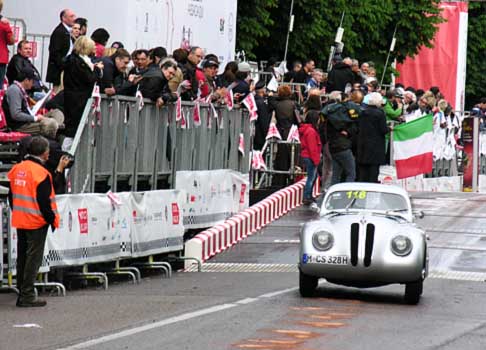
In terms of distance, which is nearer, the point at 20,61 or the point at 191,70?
the point at 20,61

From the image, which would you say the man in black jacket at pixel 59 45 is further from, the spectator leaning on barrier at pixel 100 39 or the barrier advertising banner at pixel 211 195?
the barrier advertising banner at pixel 211 195

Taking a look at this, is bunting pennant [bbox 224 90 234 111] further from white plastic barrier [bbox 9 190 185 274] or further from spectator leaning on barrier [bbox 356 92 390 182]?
white plastic barrier [bbox 9 190 185 274]

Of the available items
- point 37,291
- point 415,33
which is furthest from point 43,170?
point 415,33

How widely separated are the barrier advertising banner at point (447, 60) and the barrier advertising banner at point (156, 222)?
32093 mm

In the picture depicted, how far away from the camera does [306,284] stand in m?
17.1

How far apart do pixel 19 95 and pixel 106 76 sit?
6.97 ft

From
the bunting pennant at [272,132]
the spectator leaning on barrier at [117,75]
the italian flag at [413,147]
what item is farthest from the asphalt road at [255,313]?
the italian flag at [413,147]

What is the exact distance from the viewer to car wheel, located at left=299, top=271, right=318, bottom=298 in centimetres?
1707

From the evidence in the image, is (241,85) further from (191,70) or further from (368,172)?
(191,70)

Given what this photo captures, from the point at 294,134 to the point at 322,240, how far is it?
1265 cm

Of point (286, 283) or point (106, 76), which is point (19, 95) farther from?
point (286, 283)

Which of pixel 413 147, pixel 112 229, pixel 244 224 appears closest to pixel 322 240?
pixel 112 229

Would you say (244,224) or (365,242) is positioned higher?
(365,242)

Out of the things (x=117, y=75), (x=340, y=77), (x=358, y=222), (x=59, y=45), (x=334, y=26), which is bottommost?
(x=358, y=222)
